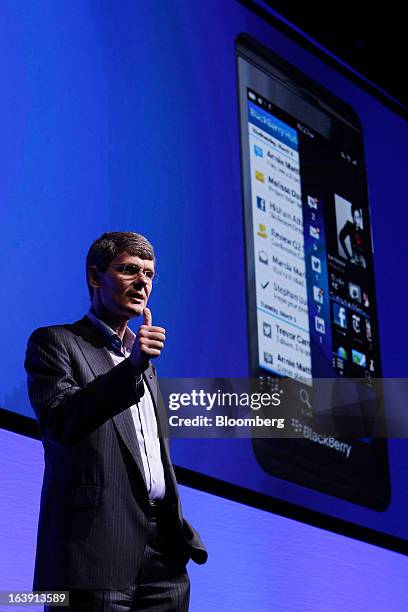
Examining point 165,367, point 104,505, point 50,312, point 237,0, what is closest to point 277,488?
point 165,367

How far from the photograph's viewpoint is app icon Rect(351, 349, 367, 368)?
95.3 inches

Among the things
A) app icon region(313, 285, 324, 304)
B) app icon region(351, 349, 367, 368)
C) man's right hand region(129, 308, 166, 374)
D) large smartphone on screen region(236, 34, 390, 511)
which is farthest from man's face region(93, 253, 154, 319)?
app icon region(351, 349, 367, 368)

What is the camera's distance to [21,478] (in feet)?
5.24

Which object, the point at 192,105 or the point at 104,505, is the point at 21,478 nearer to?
the point at 104,505

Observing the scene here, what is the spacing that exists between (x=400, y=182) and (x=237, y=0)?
2.46 ft

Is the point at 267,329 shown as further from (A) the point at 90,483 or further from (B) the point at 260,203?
(A) the point at 90,483

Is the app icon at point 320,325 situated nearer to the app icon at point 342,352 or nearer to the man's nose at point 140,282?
the app icon at point 342,352

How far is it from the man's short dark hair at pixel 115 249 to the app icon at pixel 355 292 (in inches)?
46.4

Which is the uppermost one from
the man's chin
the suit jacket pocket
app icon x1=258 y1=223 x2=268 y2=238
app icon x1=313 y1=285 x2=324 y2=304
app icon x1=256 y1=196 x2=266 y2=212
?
app icon x1=256 y1=196 x2=266 y2=212

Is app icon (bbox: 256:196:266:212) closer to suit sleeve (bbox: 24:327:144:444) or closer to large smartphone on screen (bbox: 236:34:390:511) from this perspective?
large smartphone on screen (bbox: 236:34:390:511)

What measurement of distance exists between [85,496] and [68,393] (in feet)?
0.40

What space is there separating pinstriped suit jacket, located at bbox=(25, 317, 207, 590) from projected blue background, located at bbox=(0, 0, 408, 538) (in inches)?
14.9

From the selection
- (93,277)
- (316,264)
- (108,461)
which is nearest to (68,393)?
(108,461)

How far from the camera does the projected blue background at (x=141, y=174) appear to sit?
1.76 metres
